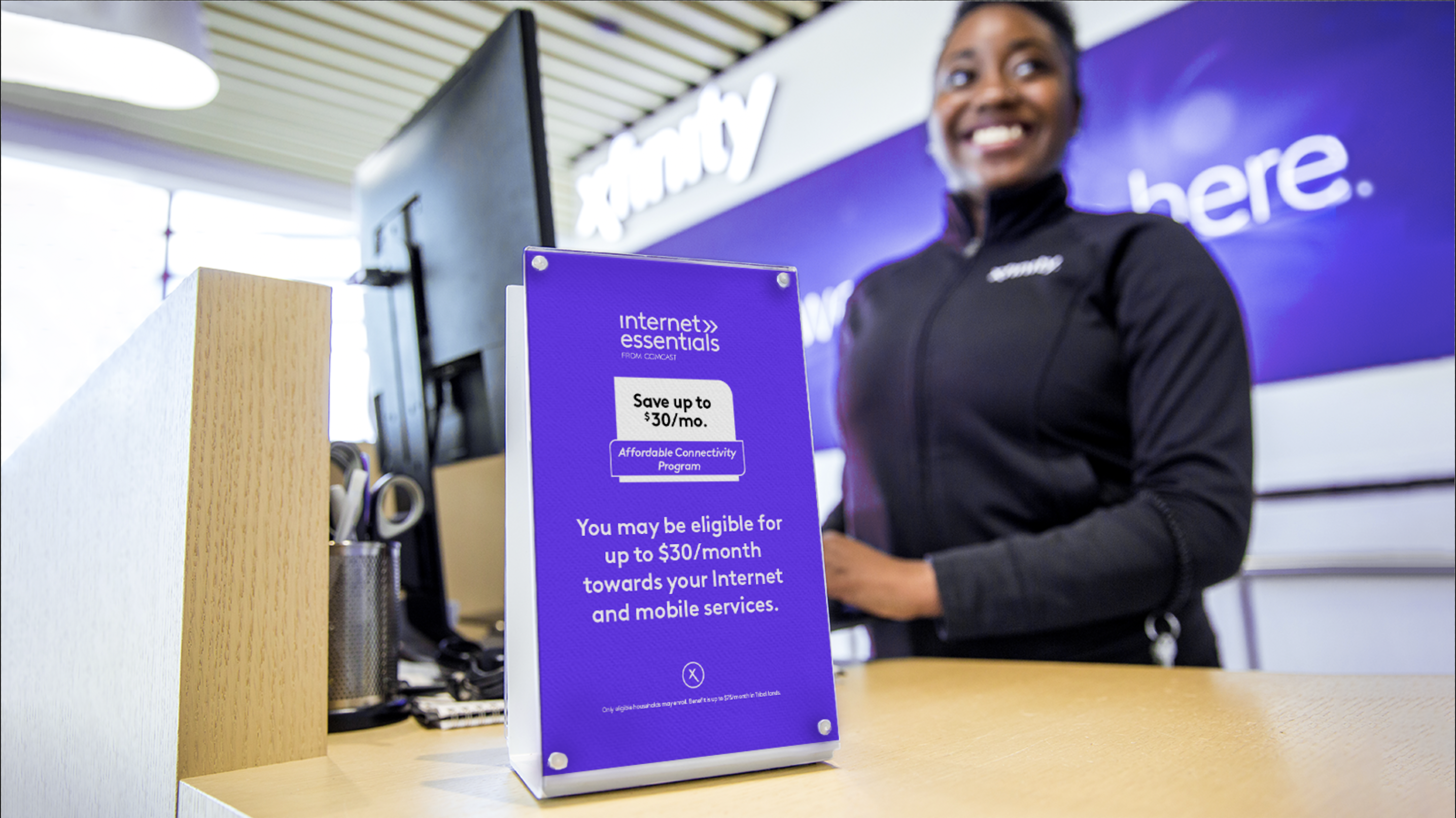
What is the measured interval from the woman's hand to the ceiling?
3084 mm

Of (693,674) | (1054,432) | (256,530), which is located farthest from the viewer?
(1054,432)

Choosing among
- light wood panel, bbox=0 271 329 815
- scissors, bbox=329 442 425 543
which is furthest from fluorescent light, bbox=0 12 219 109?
light wood panel, bbox=0 271 329 815

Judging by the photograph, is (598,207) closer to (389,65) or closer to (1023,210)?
(389,65)

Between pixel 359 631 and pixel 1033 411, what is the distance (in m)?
0.98

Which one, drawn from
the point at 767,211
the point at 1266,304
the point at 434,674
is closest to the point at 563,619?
the point at 434,674

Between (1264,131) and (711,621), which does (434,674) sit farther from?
(1264,131)

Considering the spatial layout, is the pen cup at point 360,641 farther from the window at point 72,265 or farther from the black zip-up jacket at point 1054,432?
the window at point 72,265

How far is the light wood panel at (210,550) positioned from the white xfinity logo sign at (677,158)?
3.45 metres

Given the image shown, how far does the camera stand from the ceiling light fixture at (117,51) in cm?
139

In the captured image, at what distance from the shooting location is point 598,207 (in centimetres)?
474

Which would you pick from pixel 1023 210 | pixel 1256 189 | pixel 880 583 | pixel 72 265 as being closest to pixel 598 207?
pixel 72 265

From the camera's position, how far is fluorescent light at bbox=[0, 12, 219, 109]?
169 centimetres

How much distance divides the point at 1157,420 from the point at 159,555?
1154mm

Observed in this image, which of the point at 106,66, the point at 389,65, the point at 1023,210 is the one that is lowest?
the point at 1023,210
